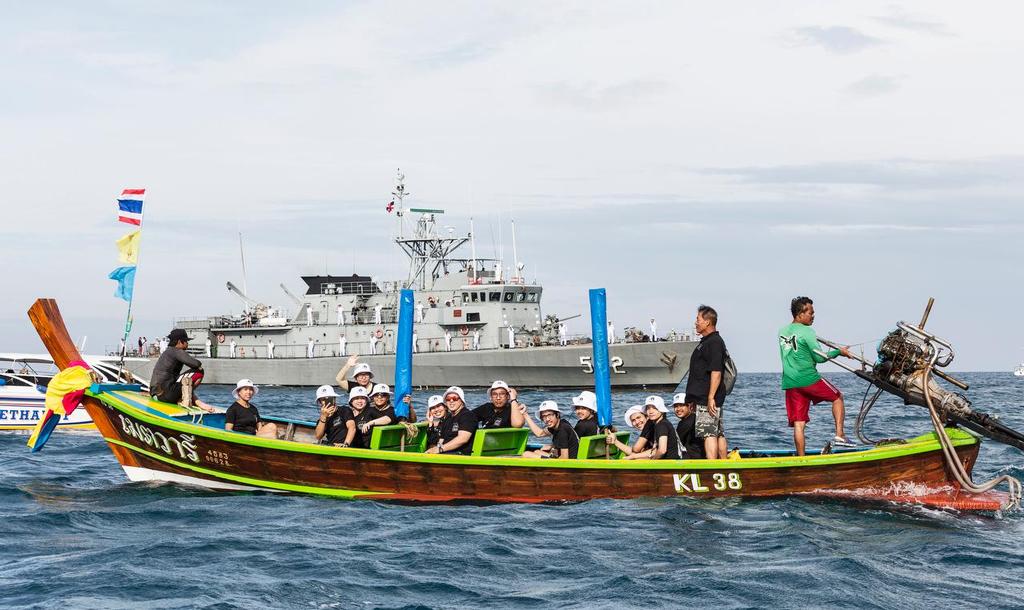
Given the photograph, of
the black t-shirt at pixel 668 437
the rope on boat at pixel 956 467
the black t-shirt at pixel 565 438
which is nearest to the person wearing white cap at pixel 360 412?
the black t-shirt at pixel 565 438

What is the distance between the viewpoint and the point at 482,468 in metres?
14.5

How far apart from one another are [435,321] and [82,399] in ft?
126

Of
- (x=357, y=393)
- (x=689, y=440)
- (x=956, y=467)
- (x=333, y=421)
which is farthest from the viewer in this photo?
(x=333, y=421)

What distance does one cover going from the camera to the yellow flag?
1827 cm

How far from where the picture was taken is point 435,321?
55.5 metres

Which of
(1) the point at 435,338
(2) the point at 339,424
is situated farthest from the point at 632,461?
(1) the point at 435,338

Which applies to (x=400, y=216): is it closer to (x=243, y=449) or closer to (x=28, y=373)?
(x=28, y=373)

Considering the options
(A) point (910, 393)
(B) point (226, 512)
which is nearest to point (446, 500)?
(B) point (226, 512)

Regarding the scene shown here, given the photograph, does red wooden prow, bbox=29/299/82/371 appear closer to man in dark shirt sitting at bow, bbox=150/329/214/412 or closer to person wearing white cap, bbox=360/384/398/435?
man in dark shirt sitting at bow, bbox=150/329/214/412

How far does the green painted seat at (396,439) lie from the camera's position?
15.6 meters

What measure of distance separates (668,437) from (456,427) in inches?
116

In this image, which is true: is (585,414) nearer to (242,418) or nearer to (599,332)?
(599,332)

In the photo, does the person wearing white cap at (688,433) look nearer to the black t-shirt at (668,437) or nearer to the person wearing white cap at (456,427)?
the black t-shirt at (668,437)

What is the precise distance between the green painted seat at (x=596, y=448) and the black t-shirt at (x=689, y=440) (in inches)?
45.0
